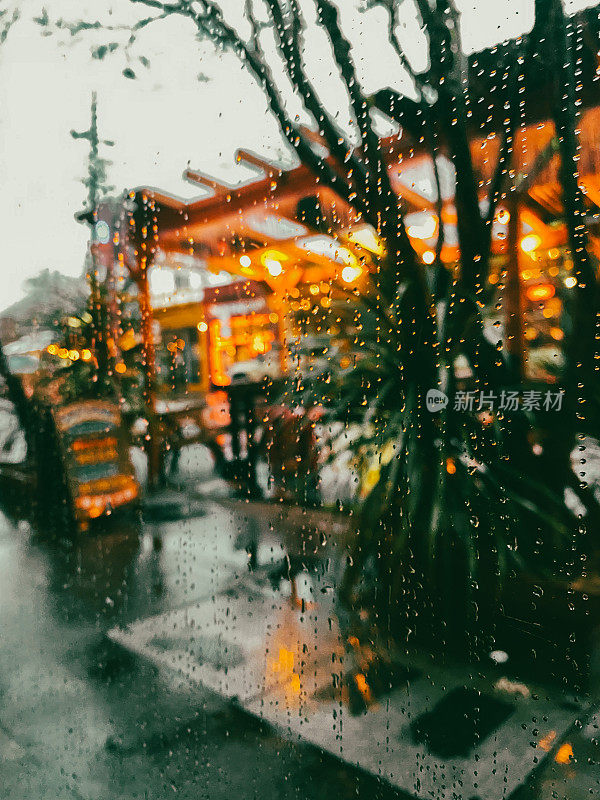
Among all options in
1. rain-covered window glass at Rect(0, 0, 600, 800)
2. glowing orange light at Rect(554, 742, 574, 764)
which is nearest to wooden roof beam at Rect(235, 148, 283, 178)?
rain-covered window glass at Rect(0, 0, 600, 800)

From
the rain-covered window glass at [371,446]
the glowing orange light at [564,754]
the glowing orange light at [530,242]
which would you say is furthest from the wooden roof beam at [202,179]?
the glowing orange light at [564,754]

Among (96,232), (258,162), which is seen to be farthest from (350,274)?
(96,232)

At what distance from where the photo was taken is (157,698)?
7.76 feet

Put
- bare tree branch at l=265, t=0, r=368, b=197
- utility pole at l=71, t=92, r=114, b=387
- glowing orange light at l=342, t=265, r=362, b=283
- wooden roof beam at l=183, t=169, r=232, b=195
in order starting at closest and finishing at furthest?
1. glowing orange light at l=342, t=265, r=362, b=283
2. bare tree branch at l=265, t=0, r=368, b=197
3. wooden roof beam at l=183, t=169, r=232, b=195
4. utility pole at l=71, t=92, r=114, b=387

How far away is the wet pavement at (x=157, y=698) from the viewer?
1.88m

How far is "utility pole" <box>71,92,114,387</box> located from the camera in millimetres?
2600

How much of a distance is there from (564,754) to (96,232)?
2965mm

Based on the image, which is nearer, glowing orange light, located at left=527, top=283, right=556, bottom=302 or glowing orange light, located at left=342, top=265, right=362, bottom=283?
glowing orange light, located at left=527, top=283, right=556, bottom=302

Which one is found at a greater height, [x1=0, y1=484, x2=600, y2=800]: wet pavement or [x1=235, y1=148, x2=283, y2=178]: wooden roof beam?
[x1=235, y1=148, x2=283, y2=178]: wooden roof beam

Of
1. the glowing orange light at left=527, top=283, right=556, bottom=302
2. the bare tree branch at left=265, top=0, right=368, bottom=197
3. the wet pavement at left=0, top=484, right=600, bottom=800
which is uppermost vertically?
the bare tree branch at left=265, top=0, right=368, bottom=197

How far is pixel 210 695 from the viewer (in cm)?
234

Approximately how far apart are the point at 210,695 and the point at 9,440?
2.79m

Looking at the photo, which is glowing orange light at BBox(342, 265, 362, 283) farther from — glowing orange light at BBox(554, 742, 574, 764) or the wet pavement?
glowing orange light at BBox(554, 742, 574, 764)

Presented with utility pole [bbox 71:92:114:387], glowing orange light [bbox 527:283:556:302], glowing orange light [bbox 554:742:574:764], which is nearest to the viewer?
glowing orange light [bbox 527:283:556:302]
